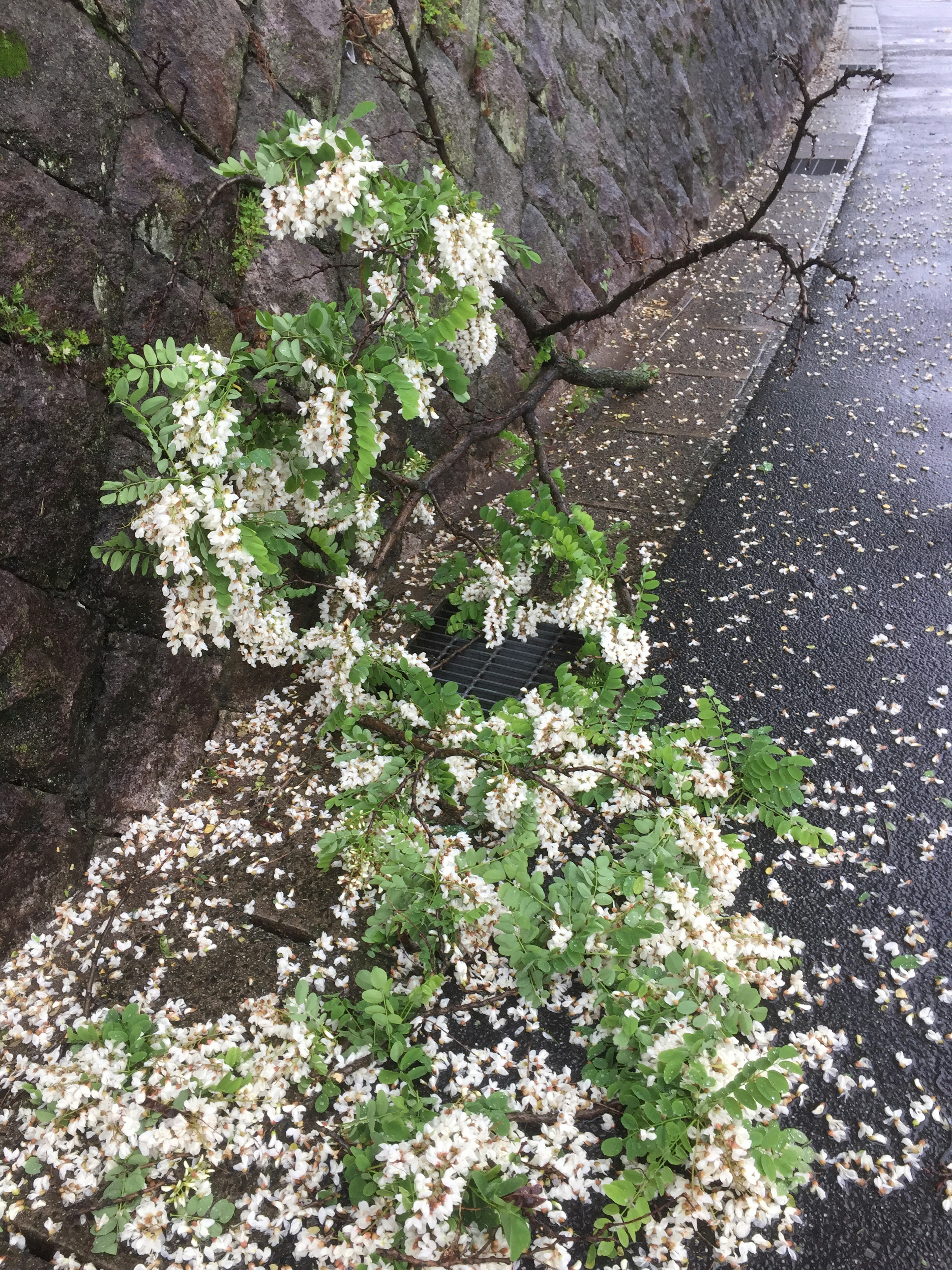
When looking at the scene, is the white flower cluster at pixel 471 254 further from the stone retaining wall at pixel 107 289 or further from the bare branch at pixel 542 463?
the stone retaining wall at pixel 107 289

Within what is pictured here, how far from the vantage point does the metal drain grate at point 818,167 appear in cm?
991

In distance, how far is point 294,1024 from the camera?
2.46 metres

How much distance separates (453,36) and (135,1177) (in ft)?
19.4

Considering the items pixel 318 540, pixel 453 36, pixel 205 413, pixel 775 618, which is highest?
pixel 453 36

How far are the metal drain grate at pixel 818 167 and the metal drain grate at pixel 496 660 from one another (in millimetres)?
8109

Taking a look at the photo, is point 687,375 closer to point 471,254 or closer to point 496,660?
point 496,660

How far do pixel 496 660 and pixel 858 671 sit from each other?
161 cm

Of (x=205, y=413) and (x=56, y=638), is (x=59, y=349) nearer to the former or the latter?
(x=205, y=413)

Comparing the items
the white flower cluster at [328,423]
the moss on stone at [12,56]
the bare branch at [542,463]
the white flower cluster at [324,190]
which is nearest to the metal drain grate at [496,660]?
the bare branch at [542,463]

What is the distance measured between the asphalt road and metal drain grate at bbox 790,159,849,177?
3.03 meters

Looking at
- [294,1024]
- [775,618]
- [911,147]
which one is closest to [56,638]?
[294,1024]

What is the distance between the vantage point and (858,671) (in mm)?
3814

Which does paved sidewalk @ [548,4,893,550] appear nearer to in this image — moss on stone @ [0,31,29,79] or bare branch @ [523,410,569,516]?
bare branch @ [523,410,569,516]

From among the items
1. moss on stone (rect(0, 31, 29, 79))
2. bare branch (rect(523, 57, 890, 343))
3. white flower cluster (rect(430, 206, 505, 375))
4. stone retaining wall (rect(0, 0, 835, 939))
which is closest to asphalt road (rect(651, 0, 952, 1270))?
bare branch (rect(523, 57, 890, 343))
